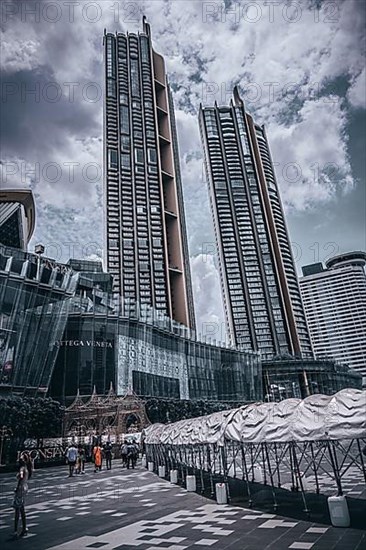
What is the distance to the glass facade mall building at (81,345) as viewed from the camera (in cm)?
4556

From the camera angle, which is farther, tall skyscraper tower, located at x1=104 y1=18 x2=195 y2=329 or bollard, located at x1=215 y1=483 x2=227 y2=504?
tall skyscraper tower, located at x1=104 y1=18 x2=195 y2=329

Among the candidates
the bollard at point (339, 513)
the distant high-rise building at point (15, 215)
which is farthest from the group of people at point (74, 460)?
the distant high-rise building at point (15, 215)

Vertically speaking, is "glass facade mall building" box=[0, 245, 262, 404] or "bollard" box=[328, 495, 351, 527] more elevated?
"glass facade mall building" box=[0, 245, 262, 404]

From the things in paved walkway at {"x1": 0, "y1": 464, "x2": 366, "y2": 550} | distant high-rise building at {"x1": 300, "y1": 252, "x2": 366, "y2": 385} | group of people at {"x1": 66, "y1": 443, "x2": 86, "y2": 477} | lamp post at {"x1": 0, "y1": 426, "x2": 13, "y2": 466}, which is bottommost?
paved walkway at {"x1": 0, "y1": 464, "x2": 366, "y2": 550}

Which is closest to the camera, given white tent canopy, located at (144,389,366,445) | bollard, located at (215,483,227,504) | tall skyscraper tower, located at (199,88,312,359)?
white tent canopy, located at (144,389,366,445)

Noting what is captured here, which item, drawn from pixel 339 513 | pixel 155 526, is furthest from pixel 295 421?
pixel 155 526

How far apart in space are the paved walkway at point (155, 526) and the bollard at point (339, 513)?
0.83ft

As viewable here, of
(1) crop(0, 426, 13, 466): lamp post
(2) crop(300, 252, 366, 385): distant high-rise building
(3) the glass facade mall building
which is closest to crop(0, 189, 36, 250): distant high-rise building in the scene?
(3) the glass facade mall building

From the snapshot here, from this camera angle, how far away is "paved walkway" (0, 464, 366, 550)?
27.6ft

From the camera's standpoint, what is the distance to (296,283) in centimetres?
12450

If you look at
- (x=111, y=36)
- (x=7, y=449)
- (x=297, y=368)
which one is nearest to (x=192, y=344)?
(x=297, y=368)

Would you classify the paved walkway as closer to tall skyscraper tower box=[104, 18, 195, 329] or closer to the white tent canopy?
the white tent canopy

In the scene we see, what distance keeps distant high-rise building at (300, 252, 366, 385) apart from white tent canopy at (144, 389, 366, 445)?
180 metres

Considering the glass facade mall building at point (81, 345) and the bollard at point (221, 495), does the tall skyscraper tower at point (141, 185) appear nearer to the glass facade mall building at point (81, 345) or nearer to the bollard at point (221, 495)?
the glass facade mall building at point (81, 345)
